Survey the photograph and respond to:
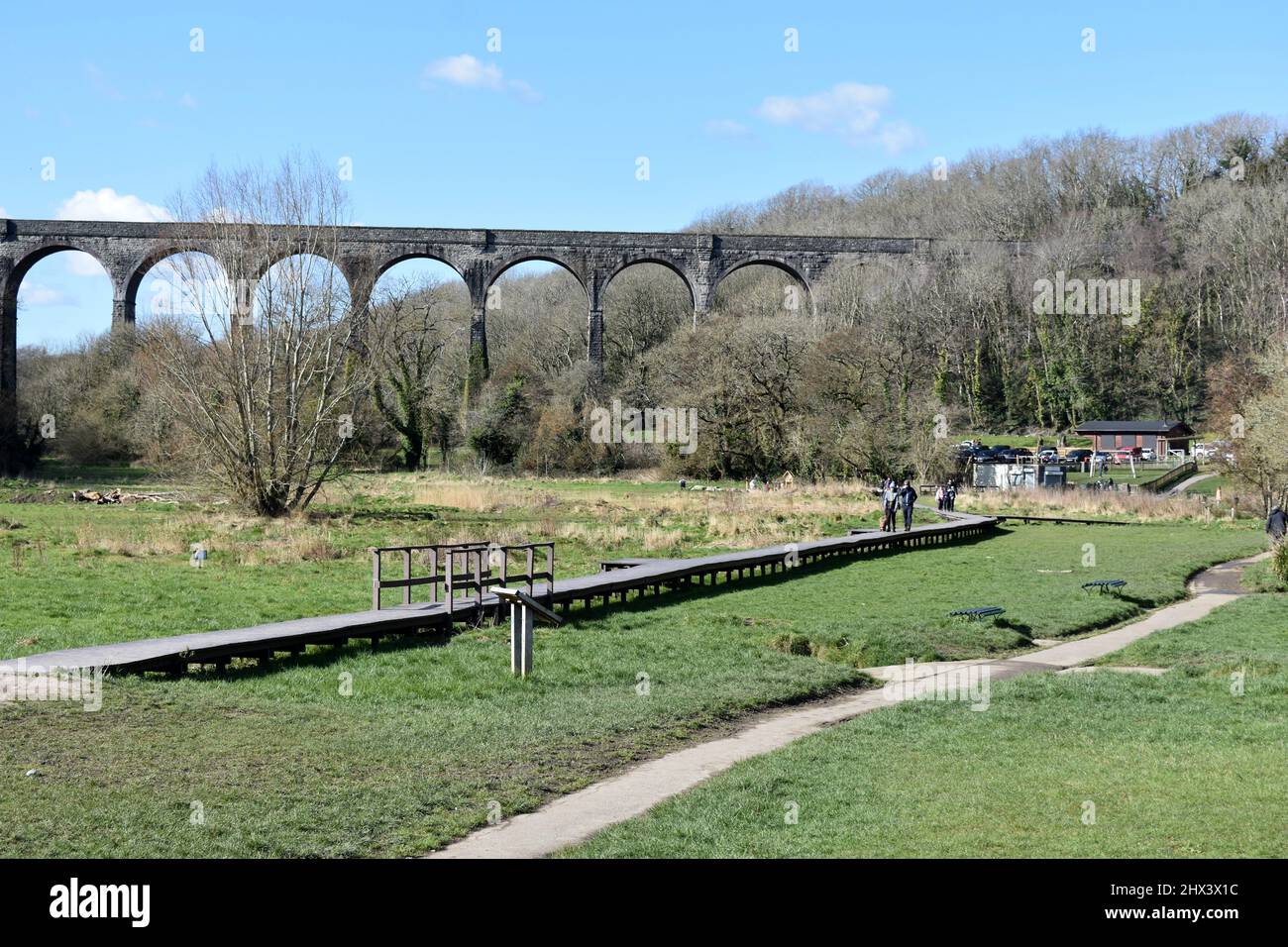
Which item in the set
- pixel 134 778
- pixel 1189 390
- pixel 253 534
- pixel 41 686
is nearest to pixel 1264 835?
pixel 134 778

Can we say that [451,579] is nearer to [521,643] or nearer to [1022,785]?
[521,643]

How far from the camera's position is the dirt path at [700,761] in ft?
24.9

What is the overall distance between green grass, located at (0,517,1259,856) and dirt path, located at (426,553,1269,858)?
24 cm

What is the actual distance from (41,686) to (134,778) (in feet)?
8.93

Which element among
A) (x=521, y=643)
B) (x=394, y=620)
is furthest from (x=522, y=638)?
(x=394, y=620)

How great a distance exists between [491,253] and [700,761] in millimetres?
64929

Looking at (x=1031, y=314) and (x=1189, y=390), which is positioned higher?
(x=1031, y=314)

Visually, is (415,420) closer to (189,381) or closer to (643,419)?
(643,419)

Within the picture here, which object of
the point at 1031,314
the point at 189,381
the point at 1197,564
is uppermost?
the point at 1031,314

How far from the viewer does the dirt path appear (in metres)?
7.58

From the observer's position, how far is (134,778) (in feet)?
27.8

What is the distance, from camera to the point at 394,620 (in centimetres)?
1462

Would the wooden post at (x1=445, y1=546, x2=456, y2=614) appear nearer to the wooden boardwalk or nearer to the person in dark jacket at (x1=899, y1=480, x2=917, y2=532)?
the wooden boardwalk

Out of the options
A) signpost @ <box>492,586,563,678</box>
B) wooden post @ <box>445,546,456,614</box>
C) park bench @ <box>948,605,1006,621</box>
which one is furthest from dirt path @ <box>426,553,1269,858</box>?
wooden post @ <box>445,546,456,614</box>
